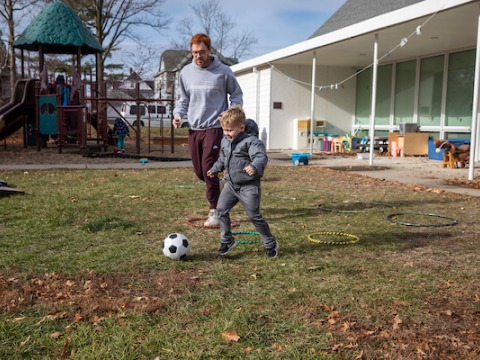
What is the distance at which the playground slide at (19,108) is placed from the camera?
16.7m

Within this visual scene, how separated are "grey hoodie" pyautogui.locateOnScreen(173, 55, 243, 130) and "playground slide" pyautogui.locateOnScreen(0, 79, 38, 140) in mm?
12996

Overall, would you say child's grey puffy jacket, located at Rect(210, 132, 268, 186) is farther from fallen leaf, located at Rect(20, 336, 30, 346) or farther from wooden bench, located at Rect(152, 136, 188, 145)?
wooden bench, located at Rect(152, 136, 188, 145)

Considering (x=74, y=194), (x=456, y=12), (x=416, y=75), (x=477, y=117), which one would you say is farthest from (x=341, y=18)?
(x=74, y=194)

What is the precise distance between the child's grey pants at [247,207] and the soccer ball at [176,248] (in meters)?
0.36

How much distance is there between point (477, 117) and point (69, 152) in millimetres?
11980

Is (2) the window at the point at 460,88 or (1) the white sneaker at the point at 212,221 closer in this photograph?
(1) the white sneaker at the point at 212,221

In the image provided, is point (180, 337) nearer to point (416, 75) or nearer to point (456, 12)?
point (456, 12)

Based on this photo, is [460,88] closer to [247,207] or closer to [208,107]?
[208,107]

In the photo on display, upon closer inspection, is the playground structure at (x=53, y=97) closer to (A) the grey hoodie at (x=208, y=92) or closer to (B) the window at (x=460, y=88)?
(B) the window at (x=460, y=88)

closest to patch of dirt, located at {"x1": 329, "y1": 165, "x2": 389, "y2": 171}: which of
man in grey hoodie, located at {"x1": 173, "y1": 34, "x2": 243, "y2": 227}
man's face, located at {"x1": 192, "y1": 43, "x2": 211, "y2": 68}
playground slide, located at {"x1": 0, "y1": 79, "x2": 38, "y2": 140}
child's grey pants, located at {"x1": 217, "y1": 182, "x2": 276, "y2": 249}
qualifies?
man in grey hoodie, located at {"x1": 173, "y1": 34, "x2": 243, "y2": 227}

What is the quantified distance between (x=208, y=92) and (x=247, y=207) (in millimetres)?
1761

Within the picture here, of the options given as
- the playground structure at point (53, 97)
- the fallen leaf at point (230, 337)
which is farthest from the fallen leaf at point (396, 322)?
the playground structure at point (53, 97)

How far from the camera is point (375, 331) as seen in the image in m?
2.86

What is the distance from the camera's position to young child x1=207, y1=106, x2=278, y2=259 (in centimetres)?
420
